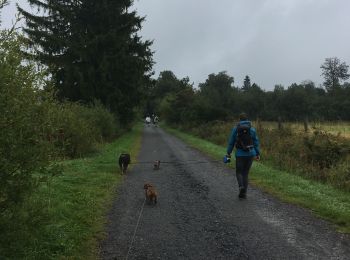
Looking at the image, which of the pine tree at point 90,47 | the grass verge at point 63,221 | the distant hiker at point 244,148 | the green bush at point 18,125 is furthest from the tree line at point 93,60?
the green bush at point 18,125

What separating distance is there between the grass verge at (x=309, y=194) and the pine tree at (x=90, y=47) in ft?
73.3

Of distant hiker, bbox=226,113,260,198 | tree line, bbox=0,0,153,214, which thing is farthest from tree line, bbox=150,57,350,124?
distant hiker, bbox=226,113,260,198

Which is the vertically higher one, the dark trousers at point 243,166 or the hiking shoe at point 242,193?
the dark trousers at point 243,166

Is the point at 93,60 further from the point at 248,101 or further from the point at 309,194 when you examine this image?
the point at 248,101

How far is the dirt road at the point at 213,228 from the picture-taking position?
22.6 feet

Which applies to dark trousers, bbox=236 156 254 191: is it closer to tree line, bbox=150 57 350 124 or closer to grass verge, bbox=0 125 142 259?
grass verge, bbox=0 125 142 259

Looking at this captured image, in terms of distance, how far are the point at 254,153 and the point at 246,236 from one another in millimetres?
4063

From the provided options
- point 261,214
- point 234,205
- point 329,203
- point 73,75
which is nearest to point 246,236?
point 261,214

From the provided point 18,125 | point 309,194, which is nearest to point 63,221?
point 18,125

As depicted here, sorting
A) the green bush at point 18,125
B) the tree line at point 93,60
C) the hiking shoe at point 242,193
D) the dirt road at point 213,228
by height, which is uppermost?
the tree line at point 93,60

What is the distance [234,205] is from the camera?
1044 centimetres

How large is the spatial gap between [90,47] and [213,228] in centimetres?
3000

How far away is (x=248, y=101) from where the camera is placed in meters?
92.9

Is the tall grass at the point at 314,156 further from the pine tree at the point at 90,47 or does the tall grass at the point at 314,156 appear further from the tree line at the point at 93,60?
the pine tree at the point at 90,47
